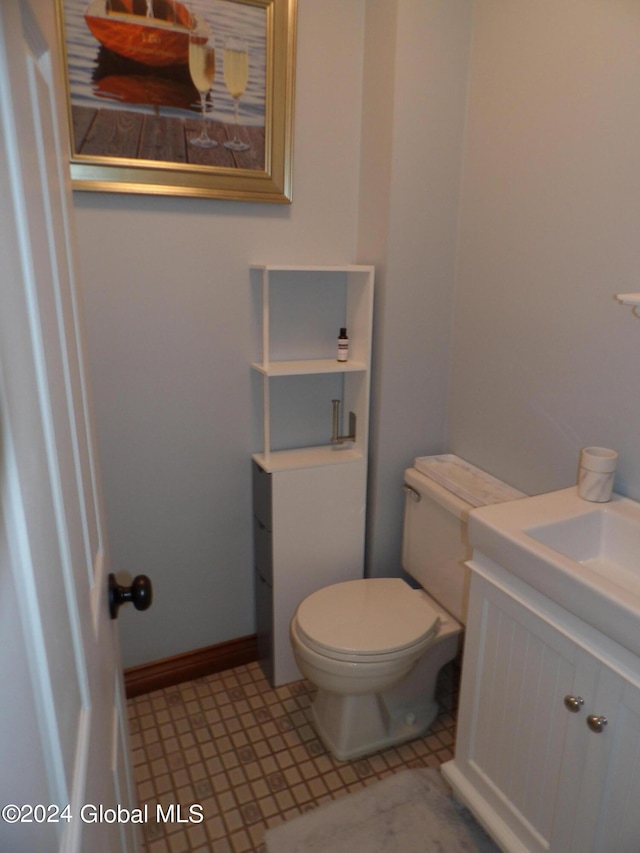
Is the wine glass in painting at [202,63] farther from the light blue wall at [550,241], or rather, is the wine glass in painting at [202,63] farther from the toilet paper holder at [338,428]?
the toilet paper holder at [338,428]

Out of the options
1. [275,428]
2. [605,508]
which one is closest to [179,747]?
[275,428]

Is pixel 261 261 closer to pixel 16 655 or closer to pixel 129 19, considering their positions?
pixel 129 19

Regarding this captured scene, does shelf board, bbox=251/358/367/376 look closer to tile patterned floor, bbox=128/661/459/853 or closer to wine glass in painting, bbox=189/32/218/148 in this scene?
wine glass in painting, bbox=189/32/218/148

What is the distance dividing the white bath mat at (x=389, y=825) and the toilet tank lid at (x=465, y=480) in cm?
87

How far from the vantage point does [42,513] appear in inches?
18.5

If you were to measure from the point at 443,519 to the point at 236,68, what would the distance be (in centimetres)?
155

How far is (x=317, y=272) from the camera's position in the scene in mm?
2047

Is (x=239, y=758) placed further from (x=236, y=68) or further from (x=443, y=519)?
(x=236, y=68)

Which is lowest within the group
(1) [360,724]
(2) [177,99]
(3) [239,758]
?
(3) [239,758]

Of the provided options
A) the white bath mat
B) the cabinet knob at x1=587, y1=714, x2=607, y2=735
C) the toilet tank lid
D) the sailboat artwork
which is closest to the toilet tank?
the toilet tank lid

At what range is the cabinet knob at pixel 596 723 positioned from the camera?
108 centimetres

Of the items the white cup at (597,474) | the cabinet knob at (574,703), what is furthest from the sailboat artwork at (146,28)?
the cabinet knob at (574,703)

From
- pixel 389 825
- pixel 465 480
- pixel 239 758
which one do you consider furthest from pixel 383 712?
pixel 465 480

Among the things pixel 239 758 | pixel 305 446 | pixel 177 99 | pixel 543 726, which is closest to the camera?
pixel 543 726
